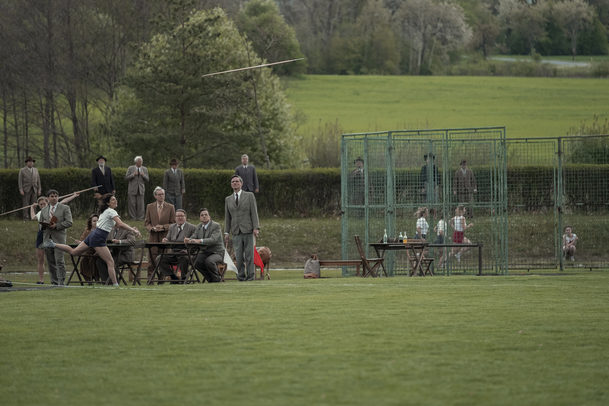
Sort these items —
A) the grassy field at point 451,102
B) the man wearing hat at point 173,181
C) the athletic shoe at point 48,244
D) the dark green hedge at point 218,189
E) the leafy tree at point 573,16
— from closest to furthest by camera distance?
the athletic shoe at point 48,244 < the man wearing hat at point 173,181 < the dark green hedge at point 218,189 < the grassy field at point 451,102 < the leafy tree at point 573,16

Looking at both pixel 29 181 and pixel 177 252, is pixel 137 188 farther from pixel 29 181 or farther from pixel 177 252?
pixel 177 252

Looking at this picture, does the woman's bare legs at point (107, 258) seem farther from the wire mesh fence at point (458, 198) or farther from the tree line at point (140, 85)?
the tree line at point (140, 85)

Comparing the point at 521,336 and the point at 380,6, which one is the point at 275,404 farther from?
the point at 380,6

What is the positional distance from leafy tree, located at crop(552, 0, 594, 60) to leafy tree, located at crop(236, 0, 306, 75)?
2851cm

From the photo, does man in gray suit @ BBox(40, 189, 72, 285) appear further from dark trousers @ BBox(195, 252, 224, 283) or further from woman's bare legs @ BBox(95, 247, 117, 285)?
dark trousers @ BBox(195, 252, 224, 283)

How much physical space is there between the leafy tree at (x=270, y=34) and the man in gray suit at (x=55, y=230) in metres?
19.5

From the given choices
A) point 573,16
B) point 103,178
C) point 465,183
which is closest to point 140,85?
point 103,178

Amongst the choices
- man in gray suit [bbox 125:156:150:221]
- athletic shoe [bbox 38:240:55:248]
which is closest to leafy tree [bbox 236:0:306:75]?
man in gray suit [bbox 125:156:150:221]

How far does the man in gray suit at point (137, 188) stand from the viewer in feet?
79.3

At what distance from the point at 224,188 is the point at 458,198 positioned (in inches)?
436

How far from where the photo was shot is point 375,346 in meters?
6.93

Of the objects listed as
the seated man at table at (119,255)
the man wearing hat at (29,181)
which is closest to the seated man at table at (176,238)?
the seated man at table at (119,255)

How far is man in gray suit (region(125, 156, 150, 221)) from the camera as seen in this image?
24.2 m

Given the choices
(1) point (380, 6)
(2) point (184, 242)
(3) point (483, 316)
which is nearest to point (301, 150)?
(2) point (184, 242)
